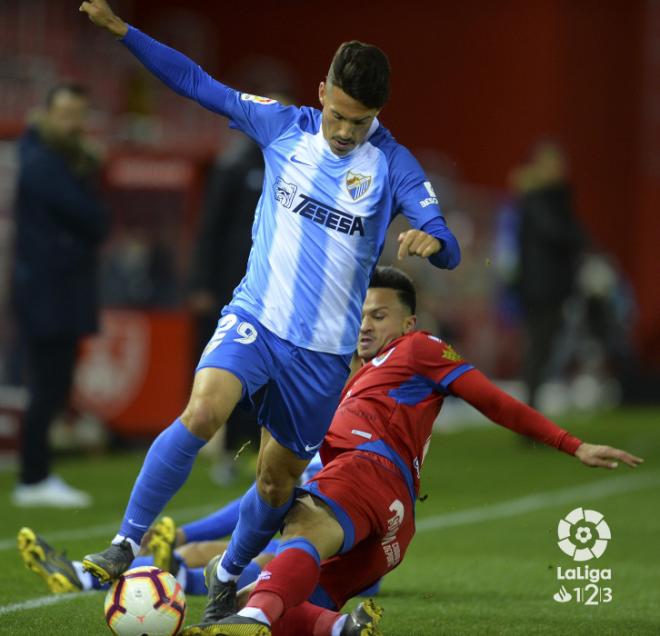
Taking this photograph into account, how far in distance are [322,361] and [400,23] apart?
20.7 metres

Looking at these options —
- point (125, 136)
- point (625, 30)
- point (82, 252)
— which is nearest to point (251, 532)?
point (82, 252)

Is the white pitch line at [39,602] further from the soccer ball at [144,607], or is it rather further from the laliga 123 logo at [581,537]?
the laliga 123 logo at [581,537]

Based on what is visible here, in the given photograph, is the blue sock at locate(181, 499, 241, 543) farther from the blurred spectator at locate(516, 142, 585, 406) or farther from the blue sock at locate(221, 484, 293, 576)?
the blurred spectator at locate(516, 142, 585, 406)

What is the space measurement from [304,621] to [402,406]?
0.99 meters

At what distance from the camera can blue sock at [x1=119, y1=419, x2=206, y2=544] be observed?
4.80 meters

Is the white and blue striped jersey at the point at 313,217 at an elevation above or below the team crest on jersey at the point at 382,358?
above

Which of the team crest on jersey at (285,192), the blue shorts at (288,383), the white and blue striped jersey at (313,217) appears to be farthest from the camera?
the team crest on jersey at (285,192)

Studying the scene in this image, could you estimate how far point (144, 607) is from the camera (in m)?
4.77

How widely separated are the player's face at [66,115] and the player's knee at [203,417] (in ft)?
14.8

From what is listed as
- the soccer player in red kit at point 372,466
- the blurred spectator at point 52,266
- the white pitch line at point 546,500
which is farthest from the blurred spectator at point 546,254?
the soccer player in red kit at point 372,466

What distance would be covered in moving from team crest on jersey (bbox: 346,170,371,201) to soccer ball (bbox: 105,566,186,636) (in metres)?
1.55

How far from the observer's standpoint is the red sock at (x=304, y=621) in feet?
15.9

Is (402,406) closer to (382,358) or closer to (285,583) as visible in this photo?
(382,358)

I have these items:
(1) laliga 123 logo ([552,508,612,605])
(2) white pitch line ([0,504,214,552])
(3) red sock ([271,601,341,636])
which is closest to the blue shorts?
(3) red sock ([271,601,341,636])
